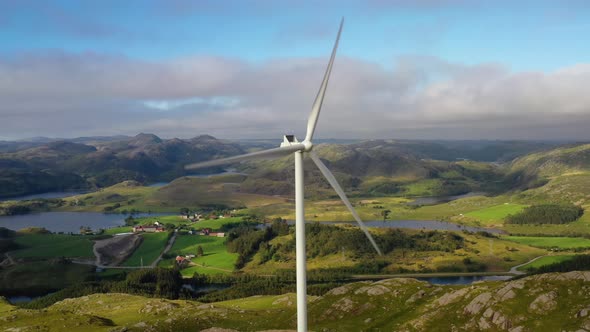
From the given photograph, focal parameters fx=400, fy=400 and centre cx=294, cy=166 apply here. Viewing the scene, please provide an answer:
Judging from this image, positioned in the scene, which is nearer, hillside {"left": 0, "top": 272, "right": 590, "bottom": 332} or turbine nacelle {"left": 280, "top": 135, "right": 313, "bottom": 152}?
turbine nacelle {"left": 280, "top": 135, "right": 313, "bottom": 152}

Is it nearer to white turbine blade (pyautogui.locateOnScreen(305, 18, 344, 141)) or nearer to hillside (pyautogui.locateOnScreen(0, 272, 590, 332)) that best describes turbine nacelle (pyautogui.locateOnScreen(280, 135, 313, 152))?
white turbine blade (pyautogui.locateOnScreen(305, 18, 344, 141))

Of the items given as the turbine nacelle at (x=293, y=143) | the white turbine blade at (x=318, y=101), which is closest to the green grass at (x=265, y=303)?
the white turbine blade at (x=318, y=101)

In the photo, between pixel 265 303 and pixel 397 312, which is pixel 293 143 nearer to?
pixel 397 312

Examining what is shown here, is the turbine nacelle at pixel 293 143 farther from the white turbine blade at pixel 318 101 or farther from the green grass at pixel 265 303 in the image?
the green grass at pixel 265 303

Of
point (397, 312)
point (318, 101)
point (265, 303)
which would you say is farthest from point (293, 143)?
point (265, 303)

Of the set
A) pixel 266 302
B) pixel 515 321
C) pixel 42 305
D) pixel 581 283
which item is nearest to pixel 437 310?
pixel 515 321

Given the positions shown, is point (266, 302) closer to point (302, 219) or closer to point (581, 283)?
point (581, 283)

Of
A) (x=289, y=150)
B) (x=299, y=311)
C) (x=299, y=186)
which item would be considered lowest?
(x=299, y=311)

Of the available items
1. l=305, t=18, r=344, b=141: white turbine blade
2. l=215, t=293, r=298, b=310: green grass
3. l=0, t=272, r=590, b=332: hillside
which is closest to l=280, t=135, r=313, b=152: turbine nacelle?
l=305, t=18, r=344, b=141: white turbine blade
